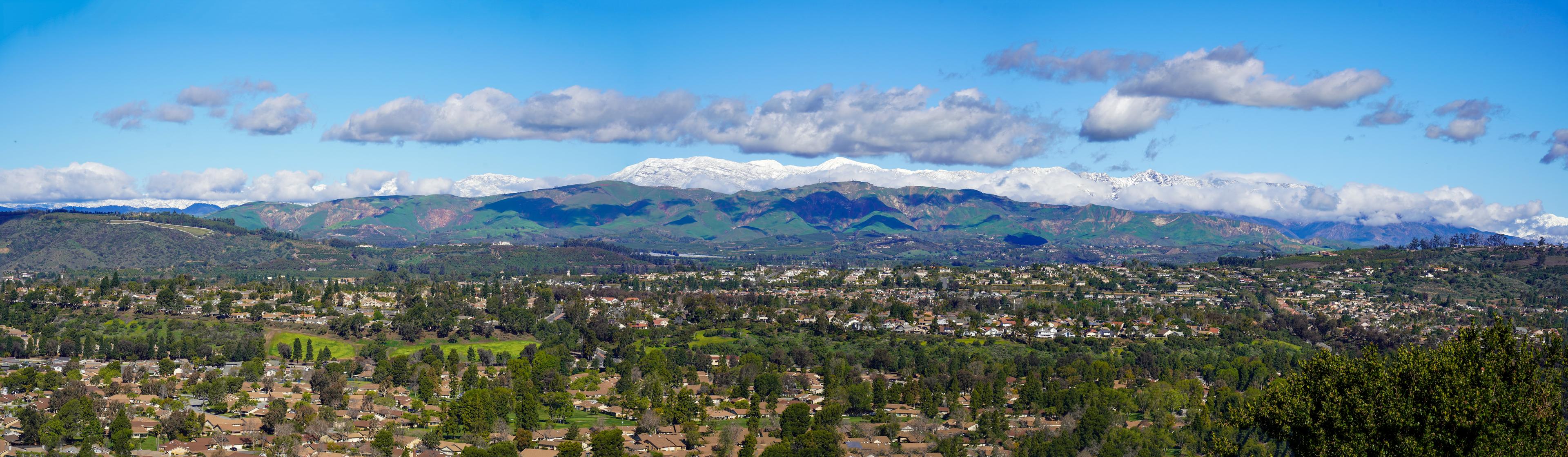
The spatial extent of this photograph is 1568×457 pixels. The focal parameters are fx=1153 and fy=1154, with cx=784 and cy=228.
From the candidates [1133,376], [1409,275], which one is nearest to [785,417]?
[1133,376]

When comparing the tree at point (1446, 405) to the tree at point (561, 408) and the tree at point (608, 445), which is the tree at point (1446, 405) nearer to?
the tree at point (608, 445)

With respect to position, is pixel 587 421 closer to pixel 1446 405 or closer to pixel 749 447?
pixel 749 447

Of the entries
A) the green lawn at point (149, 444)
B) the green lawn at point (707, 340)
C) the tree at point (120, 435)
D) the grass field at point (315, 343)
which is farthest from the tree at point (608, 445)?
the grass field at point (315, 343)

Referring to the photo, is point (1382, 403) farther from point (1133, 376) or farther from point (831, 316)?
point (831, 316)

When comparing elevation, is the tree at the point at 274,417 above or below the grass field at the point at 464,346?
above

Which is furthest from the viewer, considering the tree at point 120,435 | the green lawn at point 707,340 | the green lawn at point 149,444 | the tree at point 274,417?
the green lawn at point 707,340
